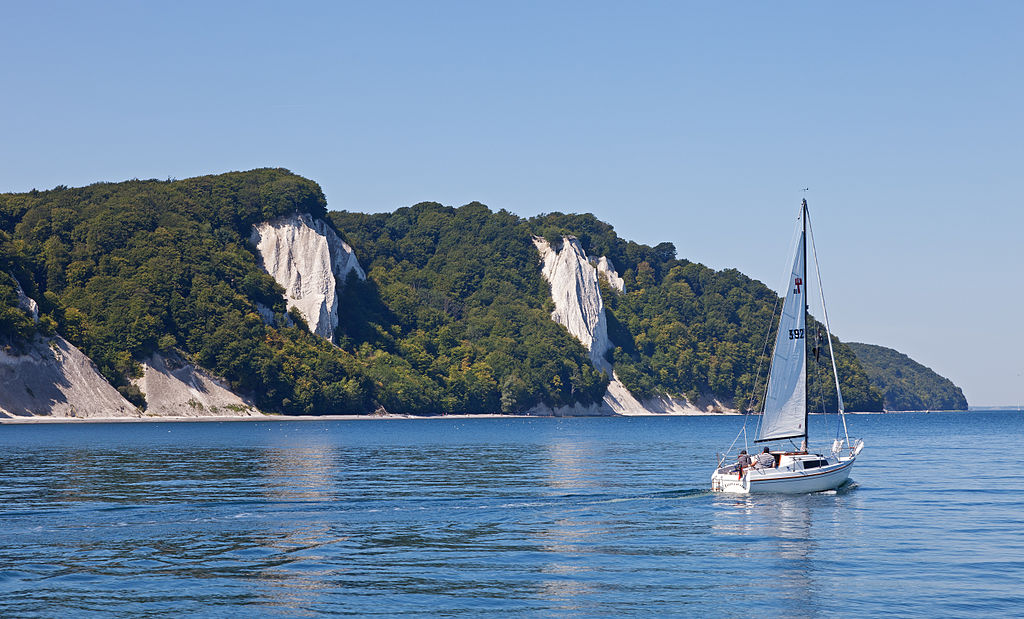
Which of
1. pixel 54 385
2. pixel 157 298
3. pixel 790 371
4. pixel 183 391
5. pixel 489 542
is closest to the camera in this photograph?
pixel 489 542

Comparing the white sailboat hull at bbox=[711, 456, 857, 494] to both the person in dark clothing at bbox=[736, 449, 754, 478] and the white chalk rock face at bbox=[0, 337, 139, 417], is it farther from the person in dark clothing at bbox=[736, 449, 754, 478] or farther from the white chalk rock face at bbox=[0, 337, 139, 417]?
the white chalk rock face at bbox=[0, 337, 139, 417]

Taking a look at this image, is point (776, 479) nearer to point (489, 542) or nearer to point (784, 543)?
point (784, 543)

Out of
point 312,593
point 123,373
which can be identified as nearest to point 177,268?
point 123,373

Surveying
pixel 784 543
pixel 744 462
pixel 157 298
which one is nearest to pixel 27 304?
pixel 157 298

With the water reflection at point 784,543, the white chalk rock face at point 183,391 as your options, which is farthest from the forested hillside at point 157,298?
the water reflection at point 784,543

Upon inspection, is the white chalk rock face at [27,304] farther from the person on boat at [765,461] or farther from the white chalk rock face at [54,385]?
the person on boat at [765,461]

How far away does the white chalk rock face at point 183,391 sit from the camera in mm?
151625

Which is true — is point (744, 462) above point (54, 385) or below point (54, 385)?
below

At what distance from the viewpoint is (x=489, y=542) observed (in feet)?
120

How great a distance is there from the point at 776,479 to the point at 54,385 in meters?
114

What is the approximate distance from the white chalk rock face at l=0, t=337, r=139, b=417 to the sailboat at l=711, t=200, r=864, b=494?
108m

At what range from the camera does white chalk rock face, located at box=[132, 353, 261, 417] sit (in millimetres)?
151625

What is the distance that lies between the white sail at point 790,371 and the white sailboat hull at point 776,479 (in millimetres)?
1845

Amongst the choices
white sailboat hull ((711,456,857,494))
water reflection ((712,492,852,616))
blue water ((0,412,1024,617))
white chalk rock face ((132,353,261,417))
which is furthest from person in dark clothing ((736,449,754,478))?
white chalk rock face ((132,353,261,417))
